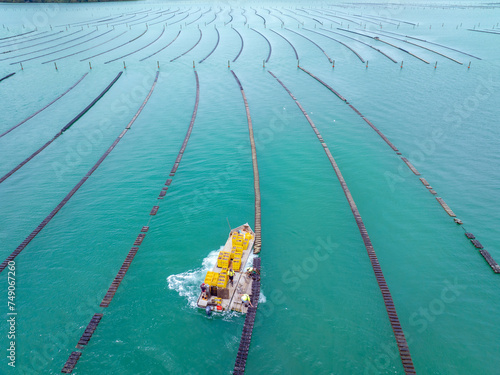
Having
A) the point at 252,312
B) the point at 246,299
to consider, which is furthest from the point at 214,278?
the point at 252,312

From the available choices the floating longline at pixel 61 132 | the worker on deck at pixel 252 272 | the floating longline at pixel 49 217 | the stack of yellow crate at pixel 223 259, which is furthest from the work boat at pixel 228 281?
the floating longline at pixel 61 132

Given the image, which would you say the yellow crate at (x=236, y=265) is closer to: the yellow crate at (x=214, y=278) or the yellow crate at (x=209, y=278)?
the yellow crate at (x=214, y=278)

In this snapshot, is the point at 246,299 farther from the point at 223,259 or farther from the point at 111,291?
the point at 111,291

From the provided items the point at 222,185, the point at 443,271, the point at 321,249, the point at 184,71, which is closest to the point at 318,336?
the point at 321,249

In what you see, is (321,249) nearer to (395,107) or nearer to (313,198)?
(313,198)

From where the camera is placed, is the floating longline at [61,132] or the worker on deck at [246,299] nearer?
the worker on deck at [246,299]
